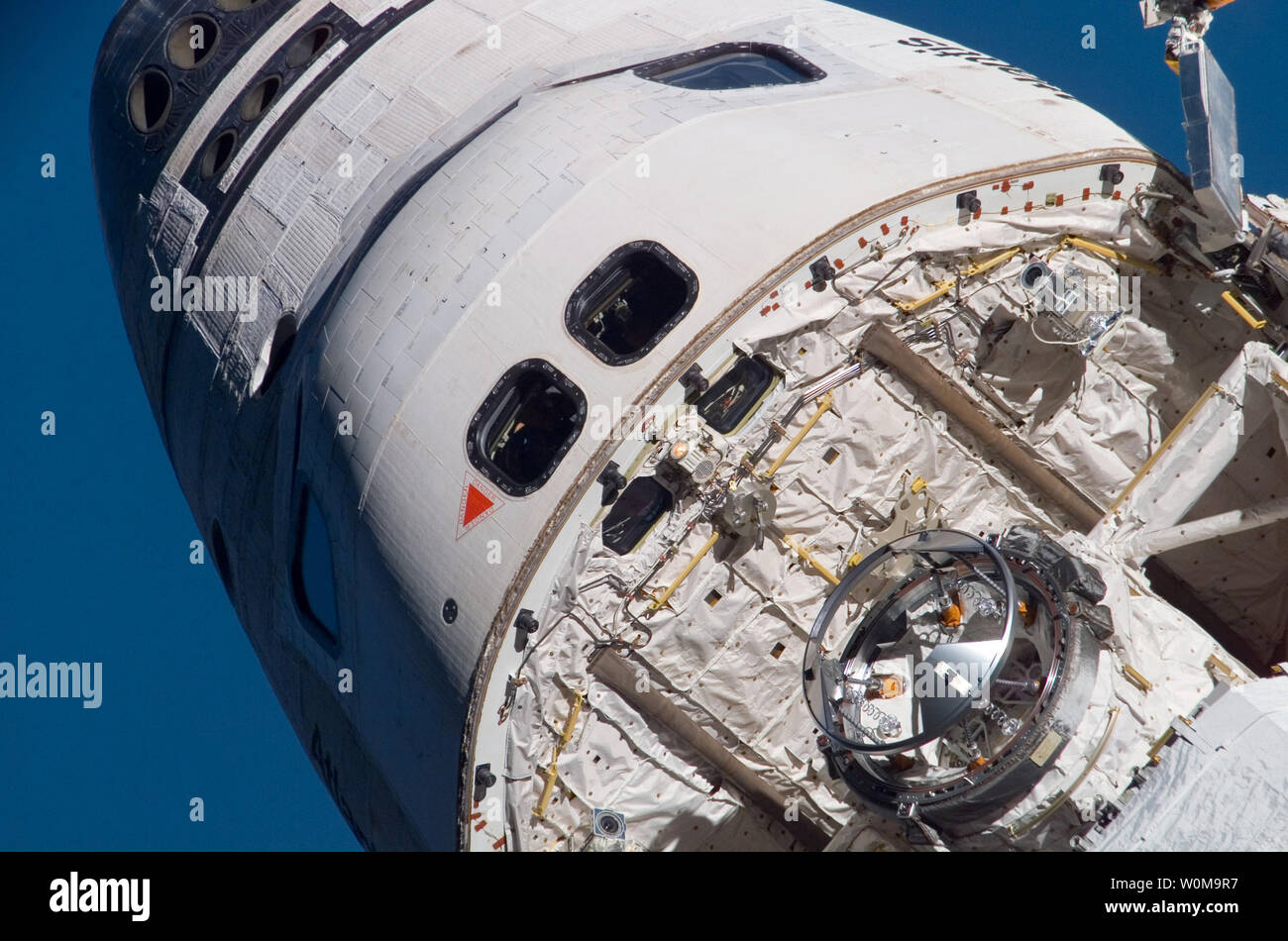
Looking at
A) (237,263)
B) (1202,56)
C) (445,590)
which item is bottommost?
(445,590)

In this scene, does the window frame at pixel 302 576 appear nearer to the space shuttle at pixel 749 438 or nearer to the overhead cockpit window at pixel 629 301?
the space shuttle at pixel 749 438

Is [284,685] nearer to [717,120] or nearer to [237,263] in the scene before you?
[237,263]

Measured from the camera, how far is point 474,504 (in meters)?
11.2

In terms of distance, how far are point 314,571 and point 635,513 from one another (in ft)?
10.3

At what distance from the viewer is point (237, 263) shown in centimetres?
1398

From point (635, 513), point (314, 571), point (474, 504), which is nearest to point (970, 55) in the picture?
point (635, 513)

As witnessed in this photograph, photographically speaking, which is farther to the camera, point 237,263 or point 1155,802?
point 237,263

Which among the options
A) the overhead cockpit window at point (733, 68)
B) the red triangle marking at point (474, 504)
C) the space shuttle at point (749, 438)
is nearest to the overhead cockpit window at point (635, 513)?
Result: the space shuttle at point (749, 438)

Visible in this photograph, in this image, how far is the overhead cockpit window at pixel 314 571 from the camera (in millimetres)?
12555

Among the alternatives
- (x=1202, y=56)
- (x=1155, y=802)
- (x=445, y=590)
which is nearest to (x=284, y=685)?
(x=445, y=590)

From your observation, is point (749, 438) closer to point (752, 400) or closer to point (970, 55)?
point (752, 400)

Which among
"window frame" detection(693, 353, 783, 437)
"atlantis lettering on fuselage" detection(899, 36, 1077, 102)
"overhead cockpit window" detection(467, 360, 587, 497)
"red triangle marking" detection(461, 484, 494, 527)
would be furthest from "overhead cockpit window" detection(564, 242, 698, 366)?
"atlantis lettering on fuselage" detection(899, 36, 1077, 102)

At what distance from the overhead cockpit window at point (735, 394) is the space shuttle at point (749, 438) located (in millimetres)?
35

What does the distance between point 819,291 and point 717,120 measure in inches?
74.3
